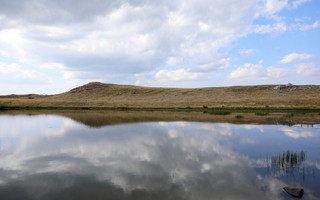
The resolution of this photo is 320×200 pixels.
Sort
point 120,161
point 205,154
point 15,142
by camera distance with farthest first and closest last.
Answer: point 15,142 → point 205,154 → point 120,161

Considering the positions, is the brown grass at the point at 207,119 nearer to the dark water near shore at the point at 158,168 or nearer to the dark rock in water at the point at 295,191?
the dark water near shore at the point at 158,168

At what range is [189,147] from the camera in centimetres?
Result: 1684

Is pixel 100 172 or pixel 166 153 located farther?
pixel 166 153

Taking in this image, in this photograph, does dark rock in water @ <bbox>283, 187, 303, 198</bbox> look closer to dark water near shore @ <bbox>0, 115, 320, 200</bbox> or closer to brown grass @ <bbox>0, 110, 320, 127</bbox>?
dark water near shore @ <bbox>0, 115, 320, 200</bbox>

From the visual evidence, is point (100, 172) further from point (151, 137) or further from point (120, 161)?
point (151, 137)

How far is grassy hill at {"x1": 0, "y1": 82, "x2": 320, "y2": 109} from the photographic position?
6314 cm

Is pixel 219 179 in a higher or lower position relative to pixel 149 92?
lower

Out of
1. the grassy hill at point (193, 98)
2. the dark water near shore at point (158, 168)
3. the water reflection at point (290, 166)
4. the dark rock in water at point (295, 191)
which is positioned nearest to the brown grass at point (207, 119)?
the dark water near shore at point (158, 168)

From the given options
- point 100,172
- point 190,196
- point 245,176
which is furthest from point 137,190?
point 245,176

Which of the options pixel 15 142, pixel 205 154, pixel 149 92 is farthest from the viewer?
pixel 149 92

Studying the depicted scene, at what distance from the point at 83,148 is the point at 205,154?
8704 mm

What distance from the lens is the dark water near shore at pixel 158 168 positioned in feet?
30.0

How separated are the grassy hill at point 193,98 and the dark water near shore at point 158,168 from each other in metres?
45.8

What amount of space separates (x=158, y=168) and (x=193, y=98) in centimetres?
6969
